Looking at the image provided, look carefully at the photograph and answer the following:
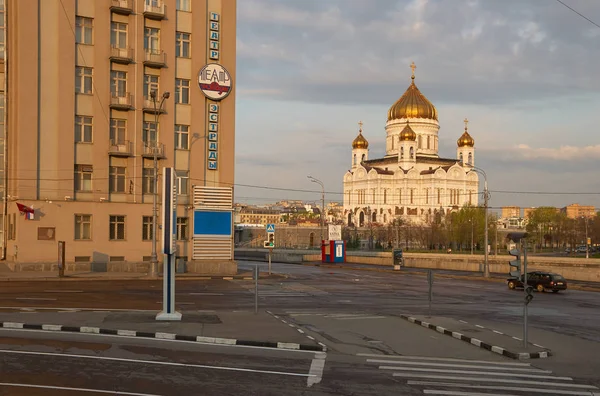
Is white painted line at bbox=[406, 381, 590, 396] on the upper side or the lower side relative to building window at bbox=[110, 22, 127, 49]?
lower

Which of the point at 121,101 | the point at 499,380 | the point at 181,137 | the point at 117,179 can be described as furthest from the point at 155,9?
the point at 499,380

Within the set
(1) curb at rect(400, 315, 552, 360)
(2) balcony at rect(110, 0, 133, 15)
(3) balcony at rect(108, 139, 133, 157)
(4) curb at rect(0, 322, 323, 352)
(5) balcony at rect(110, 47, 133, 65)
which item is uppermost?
(2) balcony at rect(110, 0, 133, 15)

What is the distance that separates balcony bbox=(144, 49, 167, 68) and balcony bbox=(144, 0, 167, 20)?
2.46 m

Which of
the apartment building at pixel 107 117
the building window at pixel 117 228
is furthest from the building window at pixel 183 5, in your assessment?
the building window at pixel 117 228

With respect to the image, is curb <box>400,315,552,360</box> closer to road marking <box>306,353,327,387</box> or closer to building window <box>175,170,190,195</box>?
road marking <box>306,353,327,387</box>

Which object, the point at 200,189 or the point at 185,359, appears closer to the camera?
the point at 185,359

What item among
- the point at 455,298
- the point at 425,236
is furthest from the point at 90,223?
the point at 425,236

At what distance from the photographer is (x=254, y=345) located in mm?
16797

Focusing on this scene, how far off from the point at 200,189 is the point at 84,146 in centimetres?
849

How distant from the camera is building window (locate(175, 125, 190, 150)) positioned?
162 feet

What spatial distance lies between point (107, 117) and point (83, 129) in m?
1.83

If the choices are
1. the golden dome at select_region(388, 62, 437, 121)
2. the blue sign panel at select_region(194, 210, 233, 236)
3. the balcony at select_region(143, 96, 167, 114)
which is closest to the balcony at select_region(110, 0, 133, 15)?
the balcony at select_region(143, 96, 167, 114)

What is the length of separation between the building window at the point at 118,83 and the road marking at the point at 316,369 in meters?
36.3

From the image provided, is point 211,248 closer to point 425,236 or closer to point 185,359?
point 185,359
